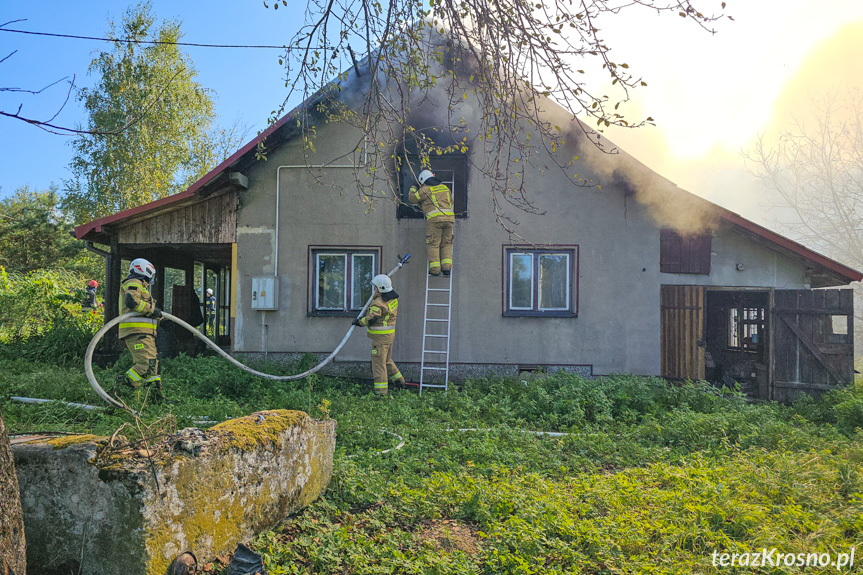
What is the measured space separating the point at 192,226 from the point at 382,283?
148 inches

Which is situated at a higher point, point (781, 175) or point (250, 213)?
point (781, 175)

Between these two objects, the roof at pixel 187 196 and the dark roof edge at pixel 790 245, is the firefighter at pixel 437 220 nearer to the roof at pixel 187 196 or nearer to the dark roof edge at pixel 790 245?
the roof at pixel 187 196

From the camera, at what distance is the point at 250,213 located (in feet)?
30.0

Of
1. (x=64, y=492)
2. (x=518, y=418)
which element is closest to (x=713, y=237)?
(x=518, y=418)

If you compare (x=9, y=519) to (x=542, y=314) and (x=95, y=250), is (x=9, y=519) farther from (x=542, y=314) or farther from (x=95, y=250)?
(x=95, y=250)

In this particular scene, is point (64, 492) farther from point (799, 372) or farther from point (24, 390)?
point (799, 372)

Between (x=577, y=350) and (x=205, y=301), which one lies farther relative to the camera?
(x=205, y=301)

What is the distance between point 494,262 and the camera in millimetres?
9125

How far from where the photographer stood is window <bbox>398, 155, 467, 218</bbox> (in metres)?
Result: 9.14

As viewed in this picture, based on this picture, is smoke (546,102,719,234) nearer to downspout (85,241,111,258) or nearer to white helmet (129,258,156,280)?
white helmet (129,258,156,280)

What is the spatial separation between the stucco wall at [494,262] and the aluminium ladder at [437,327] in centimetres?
15

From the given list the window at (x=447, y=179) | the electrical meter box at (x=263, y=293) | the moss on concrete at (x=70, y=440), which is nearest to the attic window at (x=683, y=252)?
the window at (x=447, y=179)

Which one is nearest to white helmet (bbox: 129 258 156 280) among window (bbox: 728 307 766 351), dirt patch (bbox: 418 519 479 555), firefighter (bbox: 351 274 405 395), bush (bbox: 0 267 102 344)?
firefighter (bbox: 351 274 405 395)

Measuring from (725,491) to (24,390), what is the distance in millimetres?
8435
